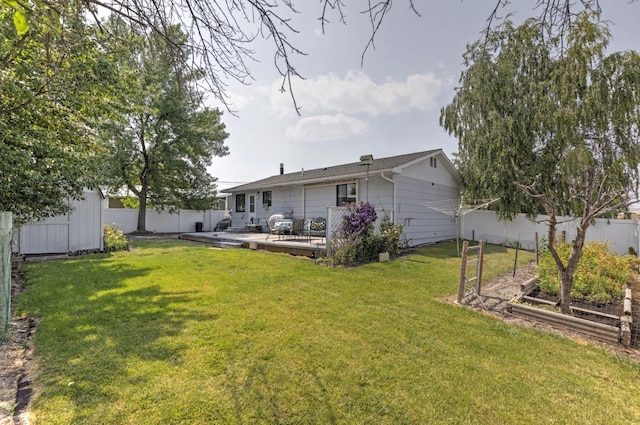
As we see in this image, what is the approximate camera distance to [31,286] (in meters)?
5.26

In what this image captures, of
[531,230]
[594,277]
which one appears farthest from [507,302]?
[531,230]

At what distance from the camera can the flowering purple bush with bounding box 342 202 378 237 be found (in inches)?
312

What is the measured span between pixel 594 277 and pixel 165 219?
20068 mm

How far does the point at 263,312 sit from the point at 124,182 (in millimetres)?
17507

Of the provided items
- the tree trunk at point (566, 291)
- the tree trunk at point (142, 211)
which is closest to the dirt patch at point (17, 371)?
the tree trunk at point (566, 291)

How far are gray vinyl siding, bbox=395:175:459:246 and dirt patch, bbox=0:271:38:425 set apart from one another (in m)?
9.70

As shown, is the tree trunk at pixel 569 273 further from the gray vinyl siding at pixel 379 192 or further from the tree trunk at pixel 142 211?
the tree trunk at pixel 142 211

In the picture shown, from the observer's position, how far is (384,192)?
430 inches

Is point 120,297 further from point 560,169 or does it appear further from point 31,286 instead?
point 560,169

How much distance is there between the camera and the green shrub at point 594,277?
15.8 ft

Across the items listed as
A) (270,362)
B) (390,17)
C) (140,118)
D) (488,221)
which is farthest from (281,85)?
(140,118)

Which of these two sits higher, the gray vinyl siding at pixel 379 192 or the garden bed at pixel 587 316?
the gray vinyl siding at pixel 379 192

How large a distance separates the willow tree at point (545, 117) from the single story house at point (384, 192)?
1.91 metres

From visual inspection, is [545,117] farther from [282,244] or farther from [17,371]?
[17,371]
